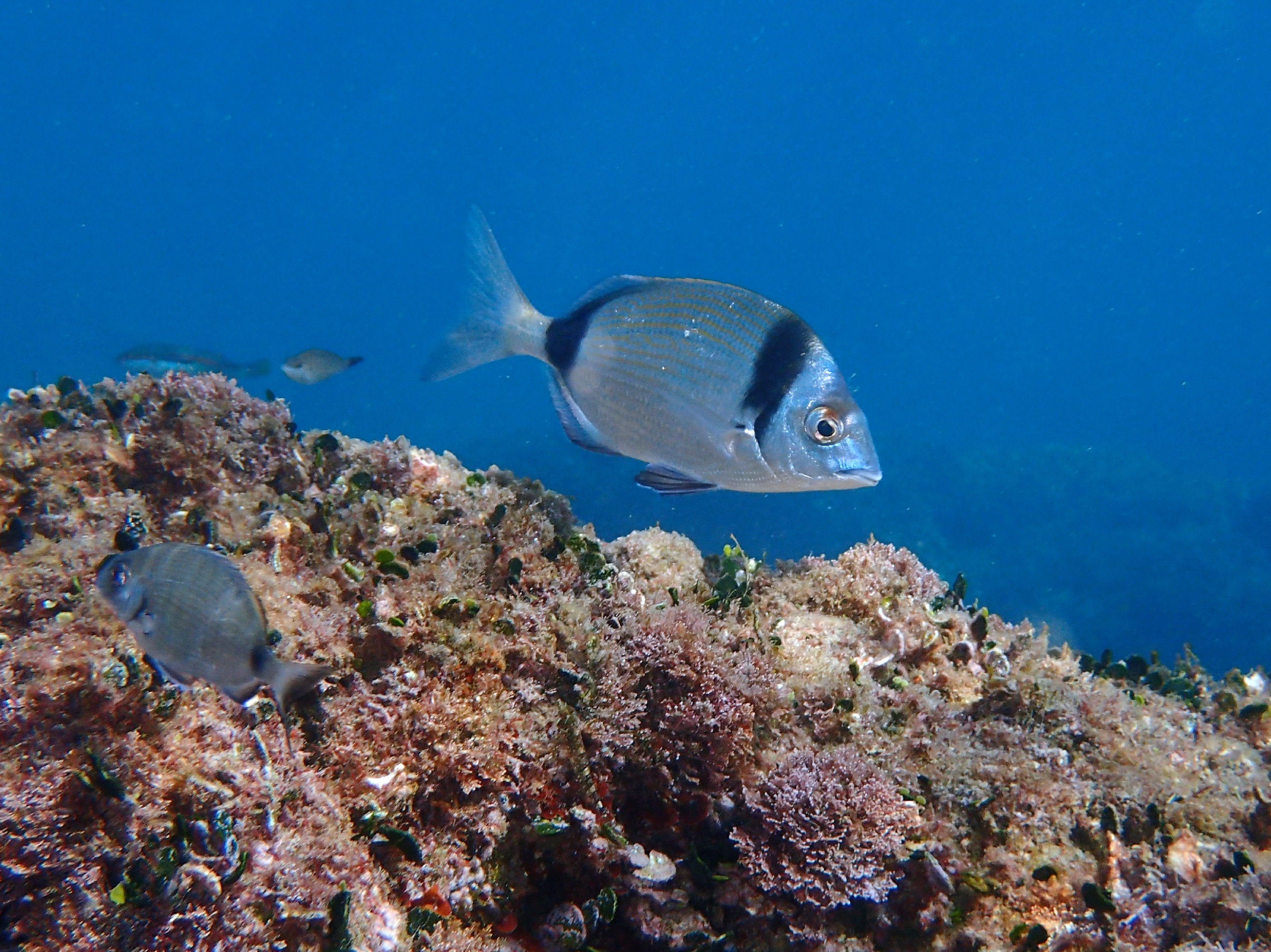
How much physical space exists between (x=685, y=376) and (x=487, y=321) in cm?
95

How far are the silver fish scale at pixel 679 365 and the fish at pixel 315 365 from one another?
6.89m

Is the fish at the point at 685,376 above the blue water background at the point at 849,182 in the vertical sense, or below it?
below

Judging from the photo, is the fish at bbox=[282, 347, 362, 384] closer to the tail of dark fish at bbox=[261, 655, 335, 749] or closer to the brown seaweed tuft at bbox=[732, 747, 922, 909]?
the tail of dark fish at bbox=[261, 655, 335, 749]

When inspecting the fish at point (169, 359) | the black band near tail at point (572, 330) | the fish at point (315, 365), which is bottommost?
the black band near tail at point (572, 330)

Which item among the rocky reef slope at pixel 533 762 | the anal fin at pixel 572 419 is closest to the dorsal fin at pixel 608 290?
the anal fin at pixel 572 419

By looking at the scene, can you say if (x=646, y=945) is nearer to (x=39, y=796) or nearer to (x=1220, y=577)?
(x=39, y=796)

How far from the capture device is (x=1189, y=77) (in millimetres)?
132875

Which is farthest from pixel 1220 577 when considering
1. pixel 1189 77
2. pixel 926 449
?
pixel 1189 77

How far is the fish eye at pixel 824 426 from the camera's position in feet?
7.46

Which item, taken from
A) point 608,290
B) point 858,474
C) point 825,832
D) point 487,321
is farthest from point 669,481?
point 825,832

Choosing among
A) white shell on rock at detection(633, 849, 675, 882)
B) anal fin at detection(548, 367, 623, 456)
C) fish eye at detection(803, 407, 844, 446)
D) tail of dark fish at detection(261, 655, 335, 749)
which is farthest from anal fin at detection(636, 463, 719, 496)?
white shell on rock at detection(633, 849, 675, 882)

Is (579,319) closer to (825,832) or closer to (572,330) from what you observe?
(572,330)

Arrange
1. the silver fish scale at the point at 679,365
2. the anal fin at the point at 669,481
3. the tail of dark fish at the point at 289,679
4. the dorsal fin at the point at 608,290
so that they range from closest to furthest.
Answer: the tail of dark fish at the point at 289,679, the silver fish scale at the point at 679,365, the anal fin at the point at 669,481, the dorsal fin at the point at 608,290

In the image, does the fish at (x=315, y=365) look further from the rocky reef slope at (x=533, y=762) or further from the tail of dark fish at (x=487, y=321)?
the tail of dark fish at (x=487, y=321)
